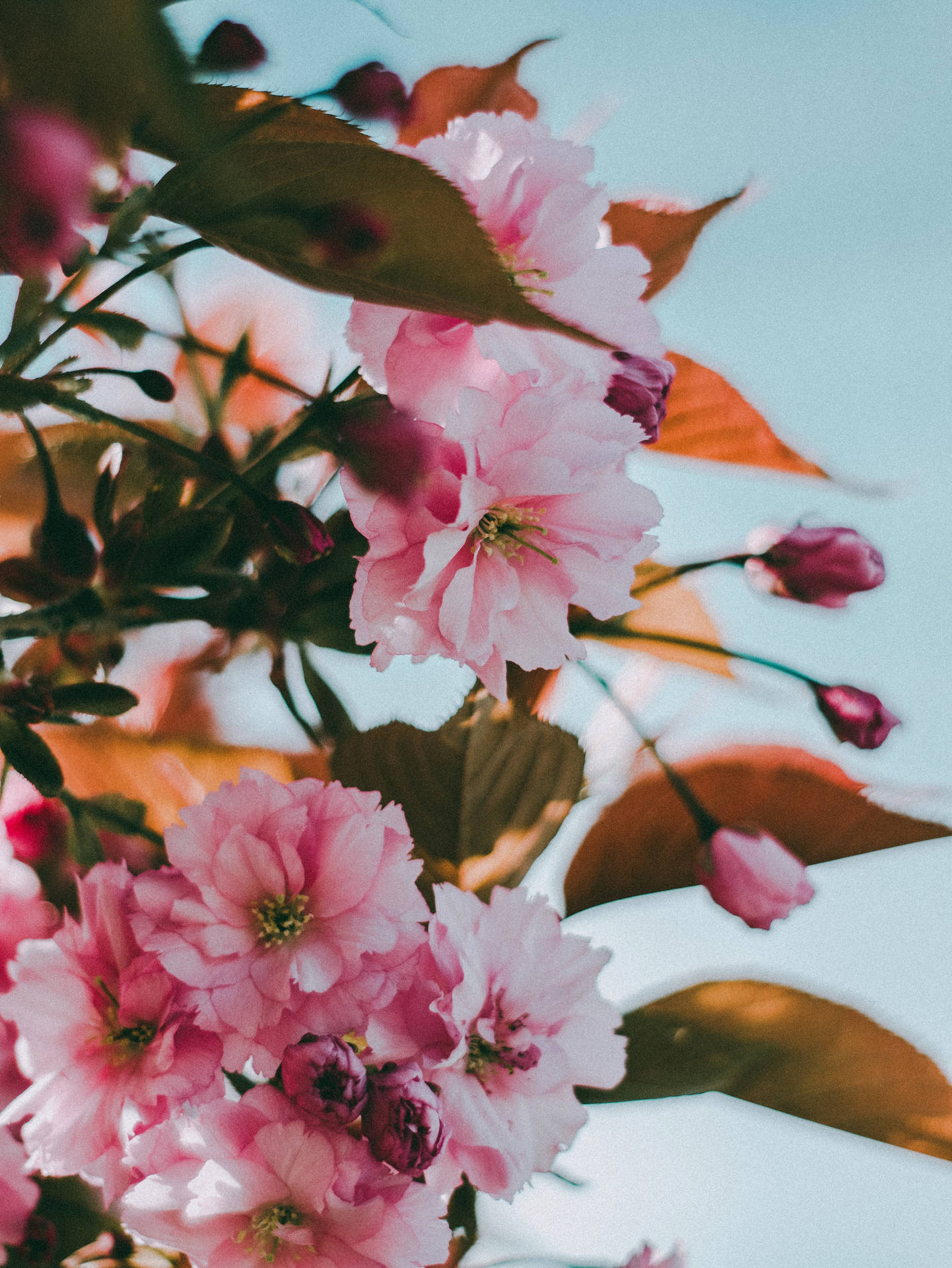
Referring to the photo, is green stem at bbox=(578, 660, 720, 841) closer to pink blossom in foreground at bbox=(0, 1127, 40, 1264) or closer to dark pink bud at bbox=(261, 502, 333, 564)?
dark pink bud at bbox=(261, 502, 333, 564)

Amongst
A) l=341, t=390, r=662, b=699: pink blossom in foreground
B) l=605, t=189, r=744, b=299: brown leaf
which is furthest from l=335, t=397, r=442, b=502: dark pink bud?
l=605, t=189, r=744, b=299: brown leaf

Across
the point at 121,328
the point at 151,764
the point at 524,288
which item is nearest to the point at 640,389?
the point at 524,288

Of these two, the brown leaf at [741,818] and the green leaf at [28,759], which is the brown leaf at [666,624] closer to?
the brown leaf at [741,818]

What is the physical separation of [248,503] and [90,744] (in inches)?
6.8

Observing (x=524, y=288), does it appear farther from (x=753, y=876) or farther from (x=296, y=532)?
(x=753, y=876)

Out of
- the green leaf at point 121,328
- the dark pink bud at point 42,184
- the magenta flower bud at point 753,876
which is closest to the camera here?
the dark pink bud at point 42,184

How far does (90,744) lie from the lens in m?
0.42

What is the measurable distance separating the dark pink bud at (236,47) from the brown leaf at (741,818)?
1.05 ft

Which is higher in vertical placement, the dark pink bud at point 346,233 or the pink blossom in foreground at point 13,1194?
the dark pink bud at point 346,233

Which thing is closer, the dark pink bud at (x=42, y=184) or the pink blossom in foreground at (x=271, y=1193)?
the dark pink bud at (x=42, y=184)

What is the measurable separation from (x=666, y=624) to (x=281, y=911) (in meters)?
0.21

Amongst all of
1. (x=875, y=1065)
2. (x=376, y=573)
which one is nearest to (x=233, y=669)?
(x=376, y=573)

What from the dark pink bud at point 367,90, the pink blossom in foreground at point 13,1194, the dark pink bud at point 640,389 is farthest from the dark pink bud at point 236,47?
the pink blossom in foreground at point 13,1194

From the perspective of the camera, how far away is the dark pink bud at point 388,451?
25cm
